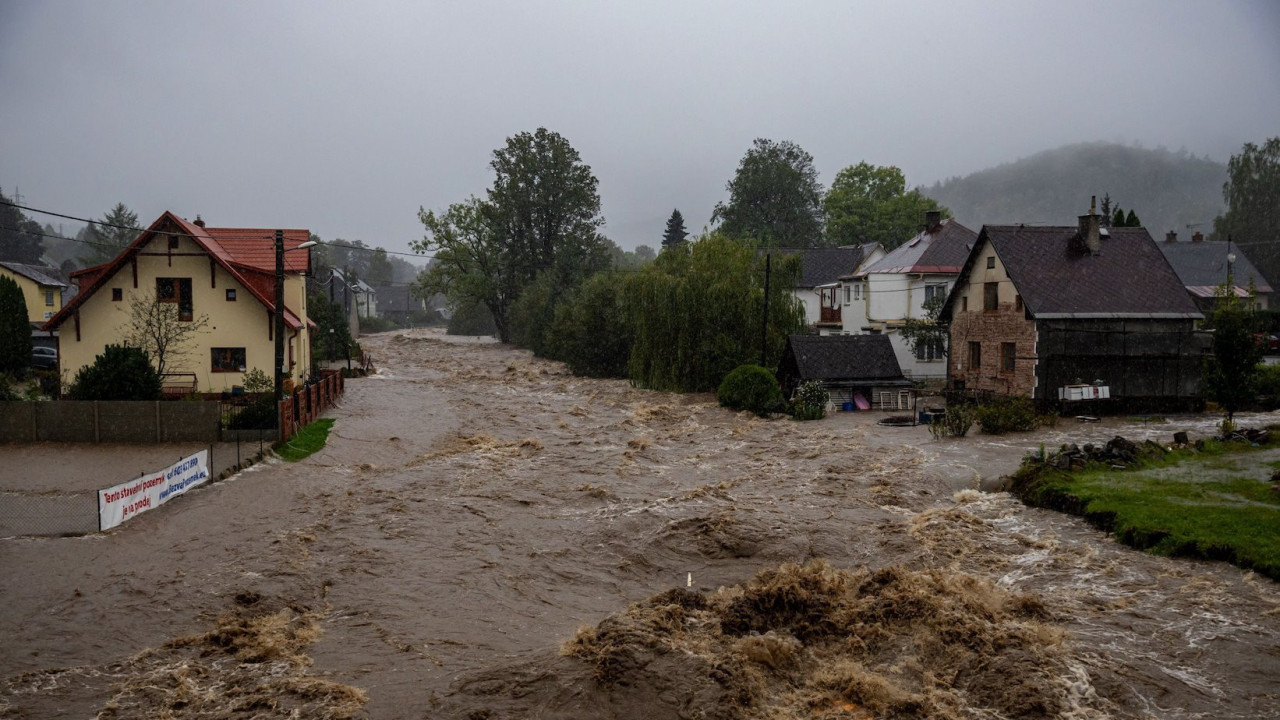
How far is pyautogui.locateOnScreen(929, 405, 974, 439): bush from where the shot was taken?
27.9 metres

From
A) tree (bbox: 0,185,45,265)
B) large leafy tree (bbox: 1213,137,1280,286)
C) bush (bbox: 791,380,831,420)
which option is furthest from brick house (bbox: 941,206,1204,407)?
tree (bbox: 0,185,45,265)

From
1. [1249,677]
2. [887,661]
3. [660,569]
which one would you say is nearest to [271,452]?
[660,569]

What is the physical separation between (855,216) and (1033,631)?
6665 centimetres

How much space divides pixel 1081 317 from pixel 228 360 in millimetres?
32682

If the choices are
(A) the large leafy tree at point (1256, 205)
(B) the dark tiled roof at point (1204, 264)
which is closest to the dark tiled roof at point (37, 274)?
(B) the dark tiled roof at point (1204, 264)

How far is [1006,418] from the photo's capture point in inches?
1118

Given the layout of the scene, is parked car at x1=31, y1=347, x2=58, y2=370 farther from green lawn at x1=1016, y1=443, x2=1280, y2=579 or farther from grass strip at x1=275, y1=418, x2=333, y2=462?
green lawn at x1=1016, y1=443, x2=1280, y2=579

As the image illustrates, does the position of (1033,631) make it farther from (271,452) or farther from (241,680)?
(271,452)

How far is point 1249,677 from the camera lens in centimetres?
1055

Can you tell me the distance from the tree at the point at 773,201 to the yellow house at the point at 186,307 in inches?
2422

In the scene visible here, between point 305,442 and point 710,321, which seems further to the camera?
point 710,321

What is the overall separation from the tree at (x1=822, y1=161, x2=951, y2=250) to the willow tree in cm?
3487

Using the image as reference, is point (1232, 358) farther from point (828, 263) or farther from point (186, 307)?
point (828, 263)

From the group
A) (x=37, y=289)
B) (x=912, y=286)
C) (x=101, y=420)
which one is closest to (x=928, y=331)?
(x=912, y=286)
